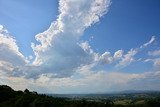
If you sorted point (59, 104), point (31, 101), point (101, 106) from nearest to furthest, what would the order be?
point (31, 101) → point (59, 104) → point (101, 106)

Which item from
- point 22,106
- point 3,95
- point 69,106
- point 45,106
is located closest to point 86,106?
point 69,106

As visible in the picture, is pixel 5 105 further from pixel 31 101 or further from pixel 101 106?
pixel 101 106

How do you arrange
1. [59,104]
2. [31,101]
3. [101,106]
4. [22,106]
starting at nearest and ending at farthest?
[22,106] → [31,101] → [59,104] → [101,106]

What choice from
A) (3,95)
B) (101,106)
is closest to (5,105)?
(3,95)

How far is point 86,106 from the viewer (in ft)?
559

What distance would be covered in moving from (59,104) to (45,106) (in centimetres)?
1688

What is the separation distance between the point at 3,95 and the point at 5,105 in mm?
34312

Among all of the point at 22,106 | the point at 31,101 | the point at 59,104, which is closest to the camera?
the point at 22,106

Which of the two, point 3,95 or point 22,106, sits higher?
point 3,95

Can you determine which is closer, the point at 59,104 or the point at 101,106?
the point at 59,104

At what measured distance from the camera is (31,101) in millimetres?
157125

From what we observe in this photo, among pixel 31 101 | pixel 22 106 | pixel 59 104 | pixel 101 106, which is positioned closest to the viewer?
pixel 22 106

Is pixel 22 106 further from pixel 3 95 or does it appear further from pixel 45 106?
pixel 3 95

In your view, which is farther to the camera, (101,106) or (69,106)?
(101,106)
